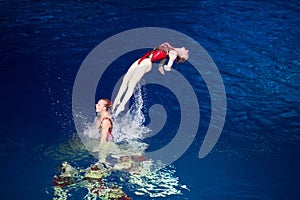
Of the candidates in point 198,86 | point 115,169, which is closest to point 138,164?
point 115,169

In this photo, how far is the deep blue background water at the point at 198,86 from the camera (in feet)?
32.3

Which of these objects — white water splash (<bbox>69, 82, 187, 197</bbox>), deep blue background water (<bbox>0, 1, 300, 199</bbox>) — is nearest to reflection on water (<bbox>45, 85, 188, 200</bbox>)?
white water splash (<bbox>69, 82, 187, 197</bbox>)

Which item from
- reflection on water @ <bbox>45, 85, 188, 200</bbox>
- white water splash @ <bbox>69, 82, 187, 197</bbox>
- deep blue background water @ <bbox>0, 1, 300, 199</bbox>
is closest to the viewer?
deep blue background water @ <bbox>0, 1, 300, 199</bbox>

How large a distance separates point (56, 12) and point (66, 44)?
5.61 feet

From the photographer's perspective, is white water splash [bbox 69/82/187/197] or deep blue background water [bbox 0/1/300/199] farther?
white water splash [bbox 69/82/187/197]

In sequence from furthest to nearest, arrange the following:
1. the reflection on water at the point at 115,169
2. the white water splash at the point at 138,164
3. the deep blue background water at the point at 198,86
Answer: the white water splash at the point at 138,164, the reflection on water at the point at 115,169, the deep blue background water at the point at 198,86

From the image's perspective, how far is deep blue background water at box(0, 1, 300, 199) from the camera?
9.84 m

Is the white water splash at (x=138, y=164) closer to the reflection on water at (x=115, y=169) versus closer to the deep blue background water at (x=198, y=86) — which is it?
the reflection on water at (x=115, y=169)

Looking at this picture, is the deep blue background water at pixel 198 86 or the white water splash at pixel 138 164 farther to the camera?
the white water splash at pixel 138 164

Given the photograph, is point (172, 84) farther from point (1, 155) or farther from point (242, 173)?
point (1, 155)

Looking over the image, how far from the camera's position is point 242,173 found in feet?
52.7

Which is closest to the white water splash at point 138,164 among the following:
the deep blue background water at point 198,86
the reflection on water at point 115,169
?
the reflection on water at point 115,169

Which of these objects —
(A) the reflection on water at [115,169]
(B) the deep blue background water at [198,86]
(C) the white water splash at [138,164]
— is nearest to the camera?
(B) the deep blue background water at [198,86]

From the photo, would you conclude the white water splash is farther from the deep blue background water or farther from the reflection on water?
the deep blue background water
